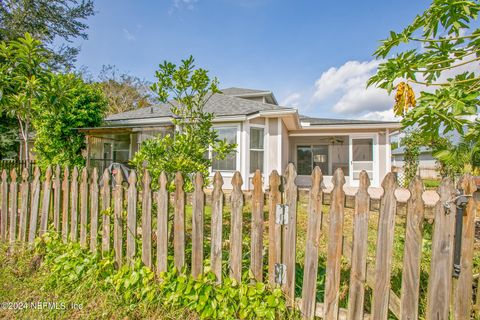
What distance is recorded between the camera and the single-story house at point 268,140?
362 inches

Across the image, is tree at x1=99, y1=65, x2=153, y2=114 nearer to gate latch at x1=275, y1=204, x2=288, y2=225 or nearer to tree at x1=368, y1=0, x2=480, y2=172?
Result: gate latch at x1=275, y1=204, x2=288, y2=225

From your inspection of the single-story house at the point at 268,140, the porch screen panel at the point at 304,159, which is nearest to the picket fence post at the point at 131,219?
the single-story house at the point at 268,140

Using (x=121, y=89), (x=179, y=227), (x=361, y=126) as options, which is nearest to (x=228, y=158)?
(x=361, y=126)

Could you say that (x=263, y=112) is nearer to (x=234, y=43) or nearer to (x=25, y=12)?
(x=234, y=43)

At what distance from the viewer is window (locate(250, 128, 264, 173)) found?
30.9ft

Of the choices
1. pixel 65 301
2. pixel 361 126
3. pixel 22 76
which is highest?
pixel 361 126

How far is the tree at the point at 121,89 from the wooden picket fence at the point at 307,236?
26828 mm

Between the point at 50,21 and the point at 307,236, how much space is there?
17290mm

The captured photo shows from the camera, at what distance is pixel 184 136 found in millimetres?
2850

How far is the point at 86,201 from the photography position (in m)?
2.79

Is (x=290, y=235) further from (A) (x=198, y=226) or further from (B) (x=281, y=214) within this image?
(A) (x=198, y=226)

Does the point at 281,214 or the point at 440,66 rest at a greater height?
the point at 440,66

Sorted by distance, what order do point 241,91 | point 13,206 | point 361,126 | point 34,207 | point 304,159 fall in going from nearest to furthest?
point 34,207 < point 13,206 < point 361,126 < point 304,159 < point 241,91

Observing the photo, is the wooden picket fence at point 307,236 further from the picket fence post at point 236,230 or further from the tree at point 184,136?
the tree at point 184,136
